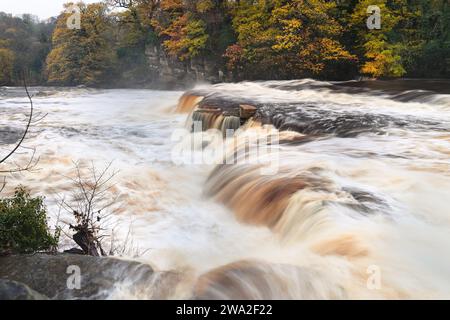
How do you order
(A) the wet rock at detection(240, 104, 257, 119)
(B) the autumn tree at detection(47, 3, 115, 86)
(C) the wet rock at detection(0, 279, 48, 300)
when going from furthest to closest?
(B) the autumn tree at detection(47, 3, 115, 86), (A) the wet rock at detection(240, 104, 257, 119), (C) the wet rock at detection(0, 279, 48, 300)

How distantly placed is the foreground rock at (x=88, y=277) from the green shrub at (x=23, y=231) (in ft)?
1.10

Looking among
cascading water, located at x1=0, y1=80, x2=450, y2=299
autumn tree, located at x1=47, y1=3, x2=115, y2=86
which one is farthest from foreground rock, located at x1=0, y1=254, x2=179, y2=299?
autumn tree, located at x1=47, y1=3, x2=115, y2=86

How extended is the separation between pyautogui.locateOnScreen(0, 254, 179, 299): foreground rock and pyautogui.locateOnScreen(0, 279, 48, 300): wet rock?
1.05 feet

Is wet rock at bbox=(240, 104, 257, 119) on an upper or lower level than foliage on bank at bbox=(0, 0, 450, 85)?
lower

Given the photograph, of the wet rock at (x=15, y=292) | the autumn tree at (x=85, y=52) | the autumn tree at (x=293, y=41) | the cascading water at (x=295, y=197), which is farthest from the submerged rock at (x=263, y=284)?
the autumn tree at (x=85, y=52)

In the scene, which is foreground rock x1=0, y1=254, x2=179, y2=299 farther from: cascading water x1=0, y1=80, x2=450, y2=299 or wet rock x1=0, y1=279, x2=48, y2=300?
wet rock x1=0, y1=279, x2=48, y2=300

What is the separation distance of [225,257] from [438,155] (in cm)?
438

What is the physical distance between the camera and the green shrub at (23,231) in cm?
373

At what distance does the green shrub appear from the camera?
147 inches

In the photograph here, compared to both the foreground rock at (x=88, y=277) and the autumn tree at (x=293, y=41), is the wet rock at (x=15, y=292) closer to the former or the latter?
the foreground rock at (x=88, y=277)

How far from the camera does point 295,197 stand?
4.86 meters

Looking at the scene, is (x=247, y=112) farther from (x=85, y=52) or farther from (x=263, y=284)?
(x=85, y=52)
